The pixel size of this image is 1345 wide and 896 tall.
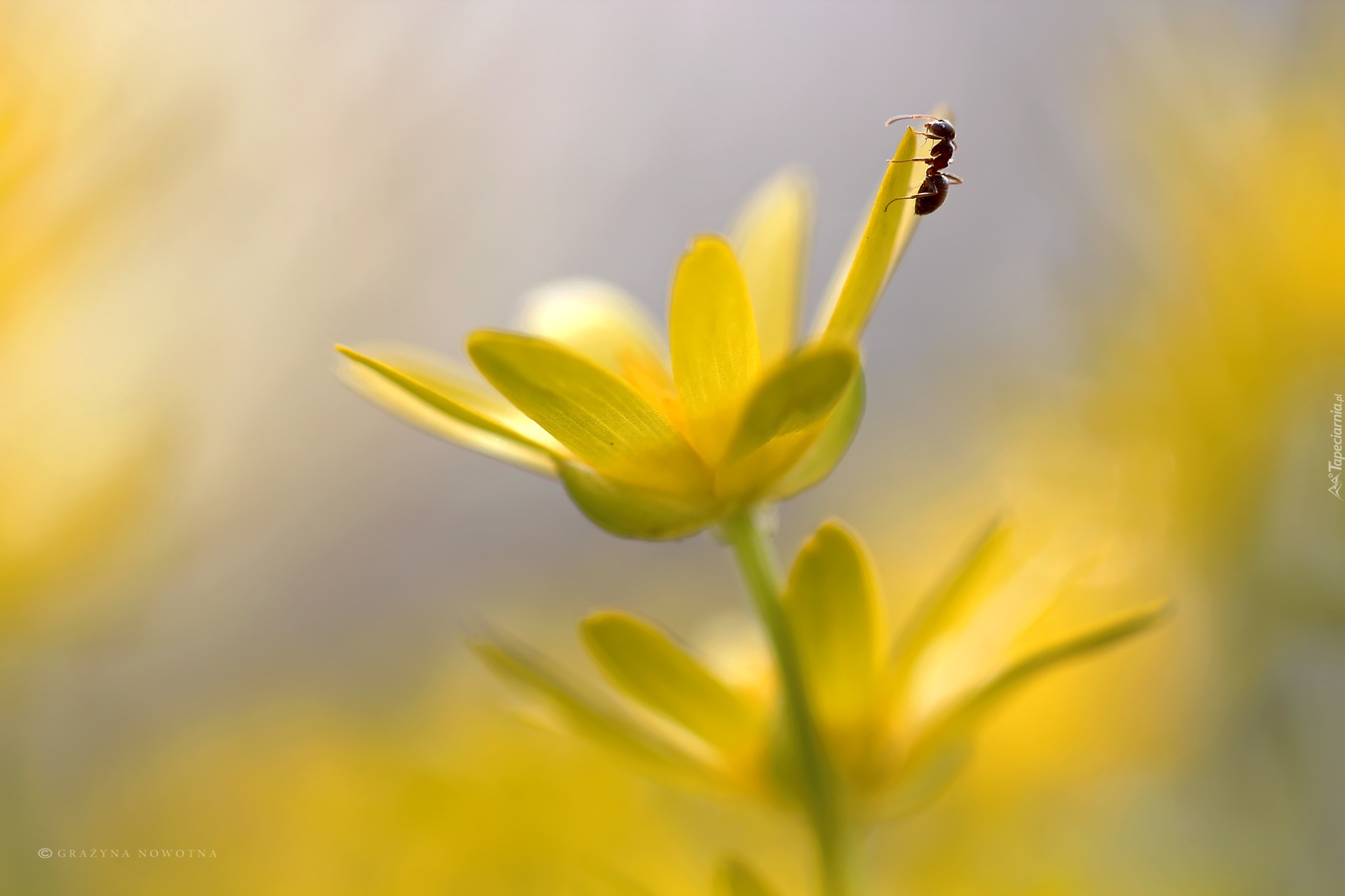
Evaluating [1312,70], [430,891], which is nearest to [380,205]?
A: [430,891]

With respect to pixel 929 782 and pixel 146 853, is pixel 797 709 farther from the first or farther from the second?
pixel 146 853

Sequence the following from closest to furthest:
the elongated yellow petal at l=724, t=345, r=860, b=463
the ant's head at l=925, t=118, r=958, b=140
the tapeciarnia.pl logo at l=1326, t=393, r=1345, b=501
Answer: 1. the elongated yellow petal at l=724, t=345, r=860, b=463
2. the ant's head at l=925, t=118, r=958, b=140
3. the tapeciarnia.pl logo at l=1326, t=393, r=1345, b=501

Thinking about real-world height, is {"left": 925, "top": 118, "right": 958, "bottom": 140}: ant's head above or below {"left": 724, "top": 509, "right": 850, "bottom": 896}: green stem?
above

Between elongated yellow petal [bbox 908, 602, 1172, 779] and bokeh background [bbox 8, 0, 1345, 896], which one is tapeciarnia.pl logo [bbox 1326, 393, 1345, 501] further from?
elongated yellow petal [bbox 908, 602, 1172, 779]

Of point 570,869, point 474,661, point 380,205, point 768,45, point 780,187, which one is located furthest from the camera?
point 768,45

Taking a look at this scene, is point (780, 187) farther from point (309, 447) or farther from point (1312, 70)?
point (309, 447)

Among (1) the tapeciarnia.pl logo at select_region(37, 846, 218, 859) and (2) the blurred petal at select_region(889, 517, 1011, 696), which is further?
(1) the tapeciarnia.pl logo at select_region(37, 846, 218, 859)

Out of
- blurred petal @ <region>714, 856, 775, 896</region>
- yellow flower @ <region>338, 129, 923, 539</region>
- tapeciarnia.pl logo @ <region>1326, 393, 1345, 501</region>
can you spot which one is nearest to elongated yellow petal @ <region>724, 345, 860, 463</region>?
yellow flower @ <region>338, 129, 923, 539</region>
